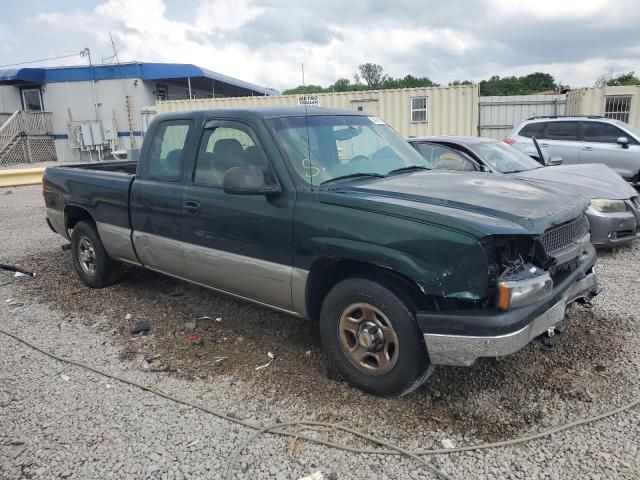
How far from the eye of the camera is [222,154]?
13.6 feet

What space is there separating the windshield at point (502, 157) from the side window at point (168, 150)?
4.15 m

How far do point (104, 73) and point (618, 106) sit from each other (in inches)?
928

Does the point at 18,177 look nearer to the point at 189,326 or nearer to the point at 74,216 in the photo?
the point at 74,216

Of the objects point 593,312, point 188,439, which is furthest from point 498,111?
point 188,439

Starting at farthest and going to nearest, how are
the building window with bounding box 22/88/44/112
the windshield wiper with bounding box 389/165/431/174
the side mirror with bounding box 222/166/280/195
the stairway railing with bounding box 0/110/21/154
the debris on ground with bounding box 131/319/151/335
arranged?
the building window with bounding box 22/88/44/112 → the stairway railing with bounding box 0/110/21/154 → the debris on ground with bounding box 131/319/151/335 → the windshield wiper with bounding box 389/165/431/174 → the side mirror with bounding box 222/166/280/195

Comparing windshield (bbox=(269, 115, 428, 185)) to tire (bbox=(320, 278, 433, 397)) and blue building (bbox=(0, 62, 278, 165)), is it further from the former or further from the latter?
blue building (bbox=(0, 62, 278, 165))

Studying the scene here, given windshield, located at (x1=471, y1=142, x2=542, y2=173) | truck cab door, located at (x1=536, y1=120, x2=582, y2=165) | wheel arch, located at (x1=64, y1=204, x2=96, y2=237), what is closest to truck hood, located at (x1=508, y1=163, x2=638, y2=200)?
windshield, located at (x1=471, y1=142, x2=542, y2=173)

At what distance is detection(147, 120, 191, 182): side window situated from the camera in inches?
176

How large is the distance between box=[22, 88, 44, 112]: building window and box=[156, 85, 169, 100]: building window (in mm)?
6536

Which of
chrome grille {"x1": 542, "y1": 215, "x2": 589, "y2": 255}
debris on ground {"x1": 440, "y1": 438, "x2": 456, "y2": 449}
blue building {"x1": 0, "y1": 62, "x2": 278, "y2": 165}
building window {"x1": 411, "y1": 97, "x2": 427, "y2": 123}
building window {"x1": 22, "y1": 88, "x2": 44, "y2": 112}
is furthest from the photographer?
building window {"x1": 22, "y1": 88, "x2": 44, "y2": 112}

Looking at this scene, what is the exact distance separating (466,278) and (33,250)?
6977 mm

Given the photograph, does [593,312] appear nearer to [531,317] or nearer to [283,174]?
[531,317]

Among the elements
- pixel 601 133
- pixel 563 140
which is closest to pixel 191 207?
pixel 563 140

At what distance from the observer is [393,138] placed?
15.0 ft
